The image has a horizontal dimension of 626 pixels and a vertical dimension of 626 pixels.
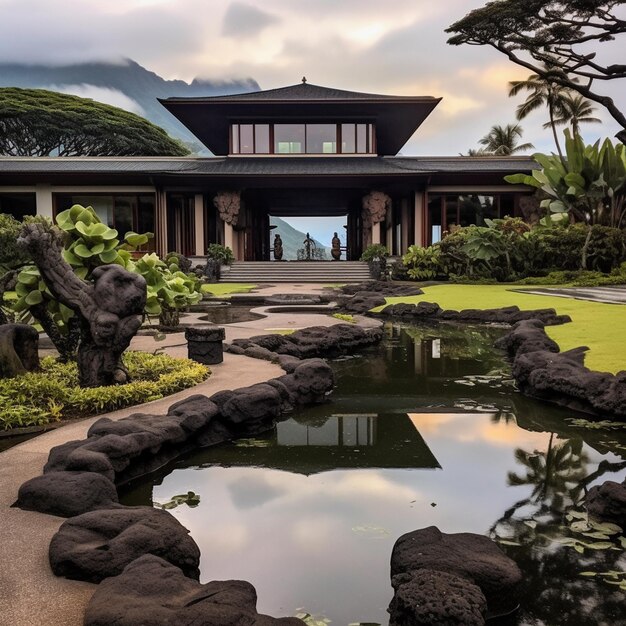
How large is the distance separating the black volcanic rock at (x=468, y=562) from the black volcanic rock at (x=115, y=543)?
1002 millimetres

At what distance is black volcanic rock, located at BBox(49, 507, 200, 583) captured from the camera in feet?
8.66

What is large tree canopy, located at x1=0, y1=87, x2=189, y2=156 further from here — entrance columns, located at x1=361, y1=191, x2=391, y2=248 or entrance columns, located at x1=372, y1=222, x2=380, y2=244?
entrance columns, located at x1=372, y1=222, x2=380, y2=244

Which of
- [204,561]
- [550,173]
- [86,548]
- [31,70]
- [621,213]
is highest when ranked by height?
[31,70]

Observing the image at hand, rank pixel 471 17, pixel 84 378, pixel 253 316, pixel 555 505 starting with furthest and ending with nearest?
1. pixel 253 316
2. pixel 471 17
3. pixel 84 378
4. pixel 555 505

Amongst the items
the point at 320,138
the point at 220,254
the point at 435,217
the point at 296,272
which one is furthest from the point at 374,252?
the point at 320,138

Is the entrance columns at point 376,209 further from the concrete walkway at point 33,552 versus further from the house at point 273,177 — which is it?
the concrete walkway at point 33,552

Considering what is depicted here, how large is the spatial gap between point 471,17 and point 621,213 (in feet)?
51.3

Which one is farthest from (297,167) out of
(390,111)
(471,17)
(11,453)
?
(11,453)

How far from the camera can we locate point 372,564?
3059mm

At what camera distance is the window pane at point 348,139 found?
2869 centimetres

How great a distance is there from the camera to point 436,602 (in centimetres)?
233

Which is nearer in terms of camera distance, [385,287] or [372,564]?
[372,564]

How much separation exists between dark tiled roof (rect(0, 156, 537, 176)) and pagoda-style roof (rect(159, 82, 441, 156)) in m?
1.80

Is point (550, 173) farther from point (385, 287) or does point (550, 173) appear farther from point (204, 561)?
point (204, 561)
